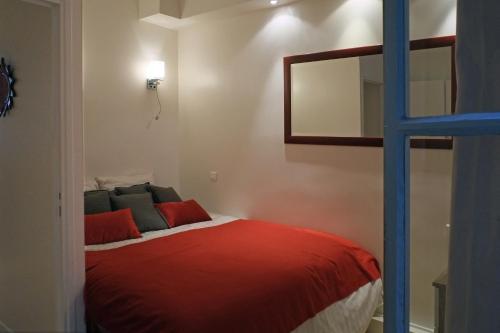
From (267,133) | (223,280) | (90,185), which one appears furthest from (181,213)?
(223,280)

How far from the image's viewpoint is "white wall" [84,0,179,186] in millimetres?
3727

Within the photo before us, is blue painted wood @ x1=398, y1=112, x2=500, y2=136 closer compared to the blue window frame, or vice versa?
blue painted wood @ x1=398, y1=112, x2=500, y2=136

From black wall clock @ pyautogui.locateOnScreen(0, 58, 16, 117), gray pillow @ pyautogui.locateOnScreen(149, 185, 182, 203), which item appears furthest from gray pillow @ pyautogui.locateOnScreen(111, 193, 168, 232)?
black wall clock @ pyautogui.locateOnScreen(0, 58, 16, 117)

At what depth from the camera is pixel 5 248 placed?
3111mm

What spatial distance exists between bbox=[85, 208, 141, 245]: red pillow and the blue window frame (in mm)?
2677

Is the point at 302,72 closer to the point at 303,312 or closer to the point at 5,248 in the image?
the point at 303,312

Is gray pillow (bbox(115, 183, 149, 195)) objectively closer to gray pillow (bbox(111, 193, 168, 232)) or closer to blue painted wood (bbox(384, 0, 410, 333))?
gray pillow (bbox(111, 193, 168, 232))

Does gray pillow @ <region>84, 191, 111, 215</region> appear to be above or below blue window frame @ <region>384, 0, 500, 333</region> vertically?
below

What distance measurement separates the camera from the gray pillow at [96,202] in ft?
10.6

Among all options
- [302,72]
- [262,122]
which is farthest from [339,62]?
[262,122]

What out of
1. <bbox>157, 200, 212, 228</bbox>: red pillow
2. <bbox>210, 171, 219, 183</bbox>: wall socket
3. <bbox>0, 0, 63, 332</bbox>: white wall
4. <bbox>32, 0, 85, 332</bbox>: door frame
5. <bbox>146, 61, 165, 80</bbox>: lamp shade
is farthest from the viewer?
<bbox>210, 171, 219, 183</bbox>: wall socket

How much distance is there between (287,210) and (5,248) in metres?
2.27

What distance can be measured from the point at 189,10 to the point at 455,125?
3.77 meters

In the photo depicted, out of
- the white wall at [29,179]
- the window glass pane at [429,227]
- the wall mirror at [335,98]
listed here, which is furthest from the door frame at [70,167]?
the window glass pane at [429,227]
